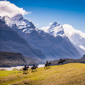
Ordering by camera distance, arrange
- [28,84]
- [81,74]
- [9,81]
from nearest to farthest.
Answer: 1. [81,74]
2. [28,84]
3. [9,81]

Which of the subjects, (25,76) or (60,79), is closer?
(60,79)

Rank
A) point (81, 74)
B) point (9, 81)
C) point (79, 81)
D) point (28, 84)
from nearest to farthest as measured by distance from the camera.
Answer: point (79, 81) < point (81, 74) < point (28, 84) < point (9, 81)

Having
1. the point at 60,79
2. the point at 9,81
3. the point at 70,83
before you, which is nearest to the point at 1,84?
the point at 9,81

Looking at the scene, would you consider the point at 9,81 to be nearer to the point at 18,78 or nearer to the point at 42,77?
the point at 18,78

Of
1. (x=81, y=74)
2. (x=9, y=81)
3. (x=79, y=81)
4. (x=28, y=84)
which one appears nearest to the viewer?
(x=79, y=81)

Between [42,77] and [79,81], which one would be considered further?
[42,77]

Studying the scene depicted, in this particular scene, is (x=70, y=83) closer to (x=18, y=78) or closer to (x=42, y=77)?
(x=42, y=77)

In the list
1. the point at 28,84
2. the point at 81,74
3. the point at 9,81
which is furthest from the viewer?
the point at 9,81

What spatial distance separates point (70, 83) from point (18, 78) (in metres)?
27.5

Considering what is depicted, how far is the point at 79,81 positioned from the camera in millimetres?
54375

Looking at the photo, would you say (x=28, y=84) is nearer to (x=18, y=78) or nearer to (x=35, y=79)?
(x=35, y=79)

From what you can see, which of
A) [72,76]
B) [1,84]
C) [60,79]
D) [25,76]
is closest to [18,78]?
[25,76]

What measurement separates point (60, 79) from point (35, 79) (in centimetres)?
1190

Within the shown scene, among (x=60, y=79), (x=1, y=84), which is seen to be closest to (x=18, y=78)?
(x=1, y=84)
